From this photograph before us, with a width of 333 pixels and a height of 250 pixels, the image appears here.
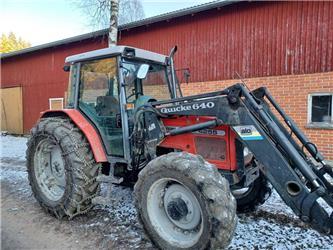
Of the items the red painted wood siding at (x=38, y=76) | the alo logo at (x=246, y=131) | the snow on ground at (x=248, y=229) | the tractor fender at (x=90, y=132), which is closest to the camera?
the alo logo at (x=246, y=131)

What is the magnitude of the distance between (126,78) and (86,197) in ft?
5.26

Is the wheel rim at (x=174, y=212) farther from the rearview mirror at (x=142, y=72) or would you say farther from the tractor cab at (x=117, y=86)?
the rearview mirror at (x=142, y=72)

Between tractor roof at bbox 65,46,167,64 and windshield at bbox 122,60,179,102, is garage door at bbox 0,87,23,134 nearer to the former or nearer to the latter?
tractor roof at bbox 65,46,167,64

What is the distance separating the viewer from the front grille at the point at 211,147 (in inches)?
129

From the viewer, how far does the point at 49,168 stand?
4.42m

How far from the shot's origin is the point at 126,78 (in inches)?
150

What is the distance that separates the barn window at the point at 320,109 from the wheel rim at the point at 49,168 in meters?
6.02

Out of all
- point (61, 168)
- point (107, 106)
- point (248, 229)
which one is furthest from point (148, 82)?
point (248, 229)

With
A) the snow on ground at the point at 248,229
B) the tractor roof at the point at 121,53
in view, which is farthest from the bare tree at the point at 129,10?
the snow on ground at the point at 248,229

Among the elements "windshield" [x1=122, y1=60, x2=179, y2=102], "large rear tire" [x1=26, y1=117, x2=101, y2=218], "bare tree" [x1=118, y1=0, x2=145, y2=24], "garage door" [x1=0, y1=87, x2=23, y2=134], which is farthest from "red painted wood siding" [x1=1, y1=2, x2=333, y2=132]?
"garage door" [x1=0, y1=87, x2=23, y2=134]

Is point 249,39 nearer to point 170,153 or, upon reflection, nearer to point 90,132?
point 90,132

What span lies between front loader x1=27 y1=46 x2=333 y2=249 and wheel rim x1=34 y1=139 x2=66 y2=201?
0.01m

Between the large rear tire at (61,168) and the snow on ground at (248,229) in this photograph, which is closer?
the snow on ground at (248,229)

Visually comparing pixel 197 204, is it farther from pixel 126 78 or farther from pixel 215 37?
pixel 215 37
